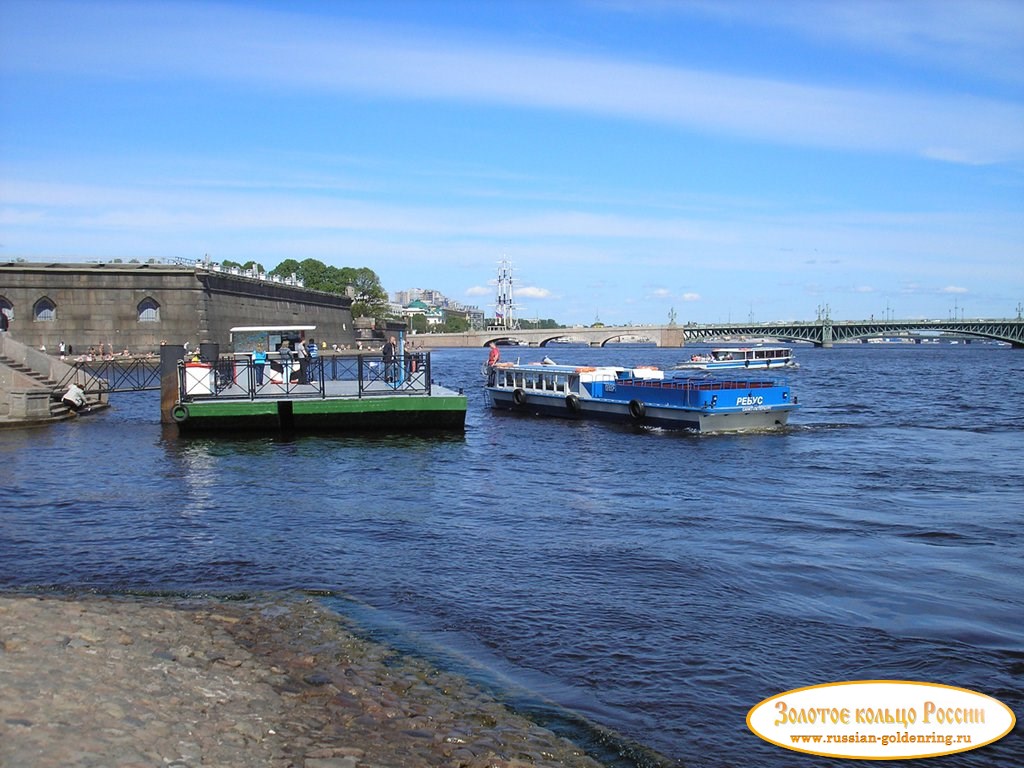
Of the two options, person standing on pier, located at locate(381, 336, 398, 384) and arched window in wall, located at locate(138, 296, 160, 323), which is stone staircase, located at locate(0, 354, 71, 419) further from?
arched window in wall, located at locate(138, 296, 160, 323)

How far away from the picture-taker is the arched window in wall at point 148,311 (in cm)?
8506

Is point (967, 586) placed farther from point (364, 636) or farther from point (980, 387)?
point (980, 387)

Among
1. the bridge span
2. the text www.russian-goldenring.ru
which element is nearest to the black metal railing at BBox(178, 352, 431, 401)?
the text www.russian-goldenring.ru

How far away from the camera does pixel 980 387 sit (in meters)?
68.9

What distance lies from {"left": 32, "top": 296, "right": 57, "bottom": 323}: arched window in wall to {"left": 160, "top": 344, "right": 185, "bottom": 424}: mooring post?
53.2 metres

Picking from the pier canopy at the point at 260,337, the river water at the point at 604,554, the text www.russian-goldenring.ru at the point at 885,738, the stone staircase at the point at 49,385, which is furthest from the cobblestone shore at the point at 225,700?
the stone staircase at the point at 49,385

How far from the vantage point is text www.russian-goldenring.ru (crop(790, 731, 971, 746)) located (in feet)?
28.9

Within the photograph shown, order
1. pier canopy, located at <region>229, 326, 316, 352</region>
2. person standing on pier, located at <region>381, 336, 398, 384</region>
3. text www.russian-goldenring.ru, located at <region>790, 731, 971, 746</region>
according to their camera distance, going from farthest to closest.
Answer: pier canopy, located at <region>229, 326, 316, 352</region> < person standing on pier, located at <region>381, 336, 398, 384</region> < text www.russian-goldenring.ru, located at <region>790, 731, 971, 746</region>

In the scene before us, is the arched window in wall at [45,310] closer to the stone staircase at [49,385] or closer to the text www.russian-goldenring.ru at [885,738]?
the stone staircase at [49,385]

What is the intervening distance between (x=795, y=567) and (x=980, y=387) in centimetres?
6110

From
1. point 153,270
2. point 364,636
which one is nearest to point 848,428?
point 364,636

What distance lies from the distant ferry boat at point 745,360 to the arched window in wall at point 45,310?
64187 mm

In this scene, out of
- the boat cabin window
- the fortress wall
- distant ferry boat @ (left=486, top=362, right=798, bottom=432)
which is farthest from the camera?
the fortress wall

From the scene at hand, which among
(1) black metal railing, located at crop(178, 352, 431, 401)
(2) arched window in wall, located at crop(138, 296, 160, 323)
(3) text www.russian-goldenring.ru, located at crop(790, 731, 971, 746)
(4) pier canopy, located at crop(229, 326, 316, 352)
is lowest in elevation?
(3) text www.russian-goldenring.ru, located at crop(790, 731, 971, 746)
